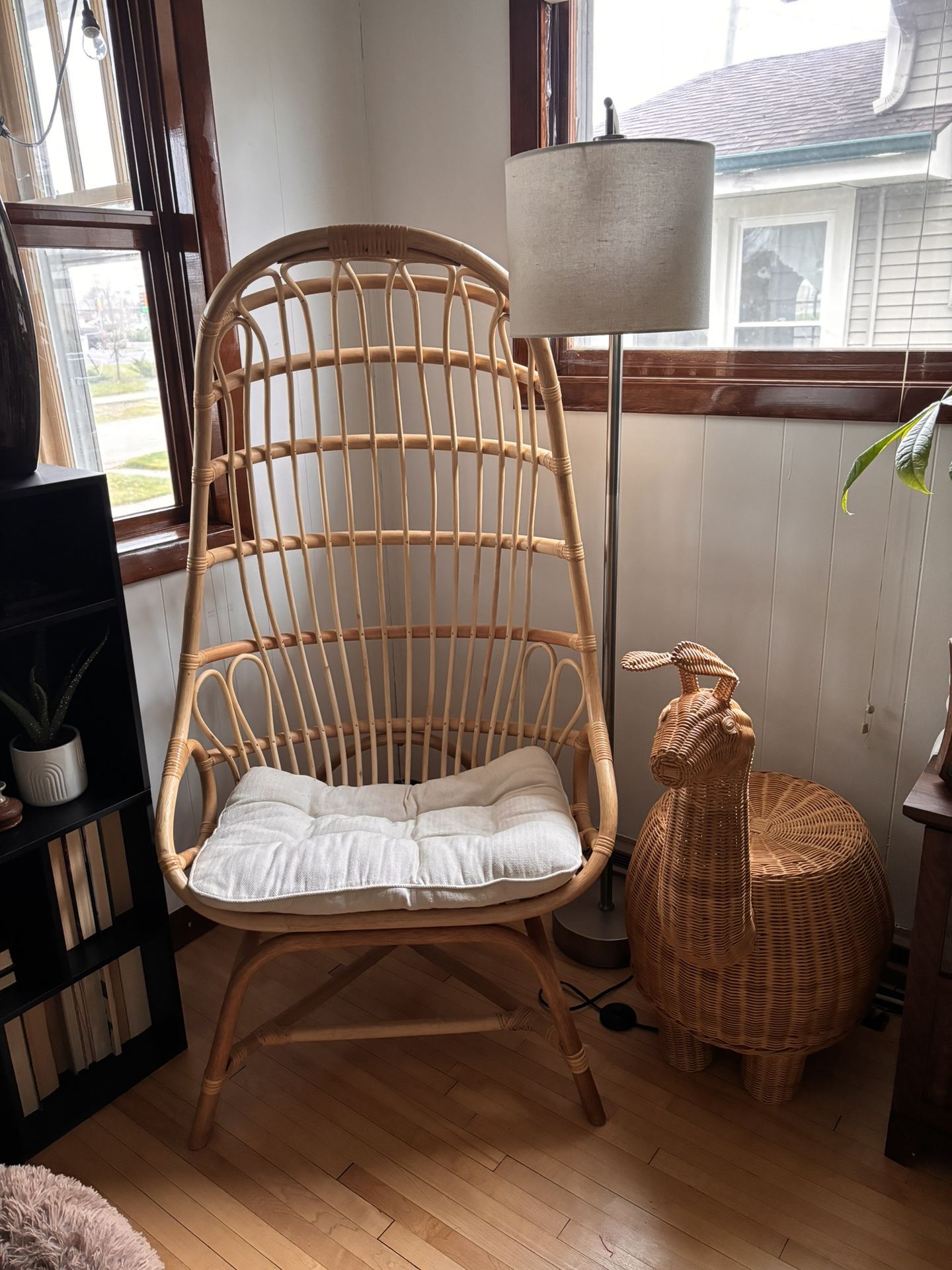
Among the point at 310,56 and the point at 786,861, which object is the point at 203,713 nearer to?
the point at 786,861

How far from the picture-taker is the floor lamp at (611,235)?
1.34 m

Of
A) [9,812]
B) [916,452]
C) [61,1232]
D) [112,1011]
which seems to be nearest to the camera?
[61,1232]

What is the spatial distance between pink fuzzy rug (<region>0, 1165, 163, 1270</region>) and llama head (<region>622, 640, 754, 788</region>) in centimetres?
87

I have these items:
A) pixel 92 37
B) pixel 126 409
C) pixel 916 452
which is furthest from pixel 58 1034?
pixel 92 37

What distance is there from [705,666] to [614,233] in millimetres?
625

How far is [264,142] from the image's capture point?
194cm

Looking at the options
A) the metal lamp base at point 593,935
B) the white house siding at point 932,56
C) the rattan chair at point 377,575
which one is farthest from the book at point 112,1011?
the white house siding at point 932,56

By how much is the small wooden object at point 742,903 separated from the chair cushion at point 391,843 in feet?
0.61

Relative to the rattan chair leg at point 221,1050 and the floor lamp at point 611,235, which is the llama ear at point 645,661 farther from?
the rattan chair leg at point 221,1050

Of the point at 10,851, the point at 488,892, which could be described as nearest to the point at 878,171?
the point at 488,892

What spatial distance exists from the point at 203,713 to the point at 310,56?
1379 mm

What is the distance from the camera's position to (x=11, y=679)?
1597 millimetres

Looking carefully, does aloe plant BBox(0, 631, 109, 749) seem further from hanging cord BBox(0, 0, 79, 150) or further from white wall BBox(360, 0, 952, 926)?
white wall BBox(360, 0, 952, 926)

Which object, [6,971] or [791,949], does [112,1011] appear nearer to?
[6,971]
